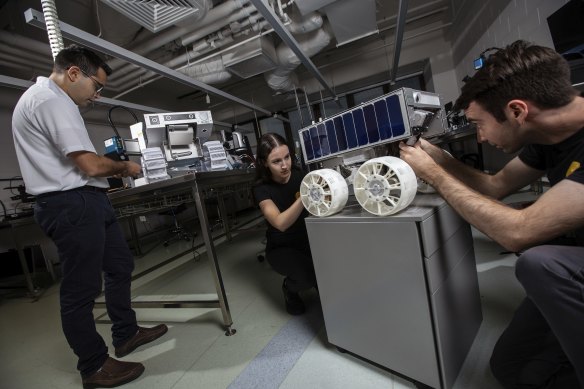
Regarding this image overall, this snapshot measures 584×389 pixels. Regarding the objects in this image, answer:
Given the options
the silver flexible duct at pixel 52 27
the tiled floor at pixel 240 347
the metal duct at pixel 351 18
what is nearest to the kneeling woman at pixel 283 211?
the tiled floor at pixel 240 347

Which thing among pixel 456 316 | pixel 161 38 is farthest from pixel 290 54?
pixel 456 316

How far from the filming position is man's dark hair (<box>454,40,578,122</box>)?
65 cm

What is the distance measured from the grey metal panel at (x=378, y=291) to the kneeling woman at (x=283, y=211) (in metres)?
0.36

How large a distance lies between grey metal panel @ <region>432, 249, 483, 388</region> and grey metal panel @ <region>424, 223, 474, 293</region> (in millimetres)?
22

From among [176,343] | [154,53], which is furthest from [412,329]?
[154,53]

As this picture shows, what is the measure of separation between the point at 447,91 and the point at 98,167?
516 centimetres

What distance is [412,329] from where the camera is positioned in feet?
2.74

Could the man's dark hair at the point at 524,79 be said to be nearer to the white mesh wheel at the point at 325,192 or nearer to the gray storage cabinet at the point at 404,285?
the gray storage cabinet at the point at 404,285

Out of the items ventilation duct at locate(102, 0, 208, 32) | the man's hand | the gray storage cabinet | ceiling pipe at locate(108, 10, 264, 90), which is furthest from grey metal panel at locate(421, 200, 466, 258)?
ceiling pipe at locate(108, 10, 264, 90)

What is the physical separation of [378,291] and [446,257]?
0.76ft

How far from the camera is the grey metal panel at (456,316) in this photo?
80 centimetres

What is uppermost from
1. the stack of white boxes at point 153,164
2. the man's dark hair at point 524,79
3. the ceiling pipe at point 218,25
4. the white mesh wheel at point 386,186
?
the ceiling pipe at point 218,25

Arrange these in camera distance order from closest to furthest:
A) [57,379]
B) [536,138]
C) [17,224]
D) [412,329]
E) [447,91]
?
1. [536,138]
2. [412,329]
3. [57,379]
4. [17,224]
5. [447,91]

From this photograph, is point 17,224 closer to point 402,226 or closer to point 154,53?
point 154,53
